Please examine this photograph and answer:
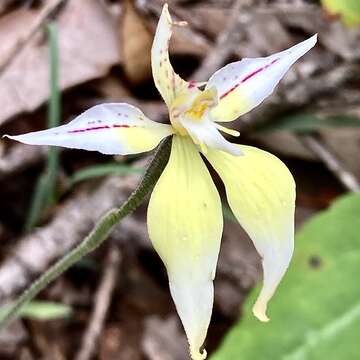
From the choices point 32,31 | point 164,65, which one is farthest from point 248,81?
point 32,31

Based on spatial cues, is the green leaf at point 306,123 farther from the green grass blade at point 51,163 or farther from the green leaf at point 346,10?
the green grass blade at point 51,163

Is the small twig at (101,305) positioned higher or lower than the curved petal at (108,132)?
lower

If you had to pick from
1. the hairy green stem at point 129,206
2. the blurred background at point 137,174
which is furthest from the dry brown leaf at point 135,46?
the hairy green stem at point 129,206

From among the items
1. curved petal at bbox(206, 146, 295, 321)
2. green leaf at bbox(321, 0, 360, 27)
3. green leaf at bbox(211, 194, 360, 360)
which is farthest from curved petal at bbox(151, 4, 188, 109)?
green leaf at bbox(321, 0, 360, 27)

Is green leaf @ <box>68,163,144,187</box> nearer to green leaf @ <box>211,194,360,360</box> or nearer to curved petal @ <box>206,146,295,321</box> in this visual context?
green leaf @ <box>211,194,360,360</box>

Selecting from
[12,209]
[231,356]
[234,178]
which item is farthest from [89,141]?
[12,209]

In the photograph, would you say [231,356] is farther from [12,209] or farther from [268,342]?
[12,209]
